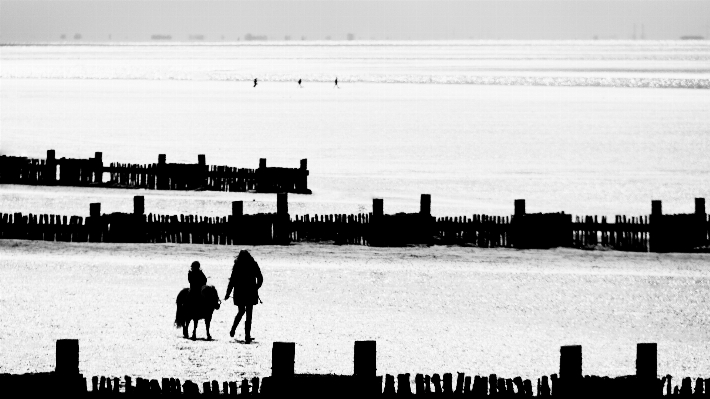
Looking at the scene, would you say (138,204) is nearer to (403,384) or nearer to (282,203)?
(282,203)

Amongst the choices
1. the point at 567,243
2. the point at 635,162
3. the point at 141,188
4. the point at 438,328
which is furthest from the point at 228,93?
the point at 438,328

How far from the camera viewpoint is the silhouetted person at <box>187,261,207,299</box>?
15273mm

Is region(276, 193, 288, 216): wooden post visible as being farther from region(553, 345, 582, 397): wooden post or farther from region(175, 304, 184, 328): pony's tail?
region(553, 345, 582, 397): wooden post

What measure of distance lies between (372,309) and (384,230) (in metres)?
6.56

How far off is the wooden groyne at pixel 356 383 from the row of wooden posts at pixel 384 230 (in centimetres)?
1358

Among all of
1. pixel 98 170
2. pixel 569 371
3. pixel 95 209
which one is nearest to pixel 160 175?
pixel 98 170

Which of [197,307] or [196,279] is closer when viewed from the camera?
[196,279]

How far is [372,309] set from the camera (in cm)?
1794

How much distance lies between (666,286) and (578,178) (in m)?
17.6

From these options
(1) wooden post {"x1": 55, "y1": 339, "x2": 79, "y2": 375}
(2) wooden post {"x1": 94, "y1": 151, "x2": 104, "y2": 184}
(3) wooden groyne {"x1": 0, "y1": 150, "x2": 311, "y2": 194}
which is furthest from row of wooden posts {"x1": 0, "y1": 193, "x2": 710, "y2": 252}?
(1) wooden post {"x1": 55, "y1": 339, "x2": 79, "y2": 375}

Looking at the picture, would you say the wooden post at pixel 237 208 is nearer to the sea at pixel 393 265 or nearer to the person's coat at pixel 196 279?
the sea at pixel 393 265

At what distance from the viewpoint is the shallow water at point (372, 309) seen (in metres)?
14.4

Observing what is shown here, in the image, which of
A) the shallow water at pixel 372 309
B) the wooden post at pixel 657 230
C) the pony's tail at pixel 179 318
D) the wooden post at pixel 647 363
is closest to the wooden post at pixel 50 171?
the shallow water at pixel 372 309

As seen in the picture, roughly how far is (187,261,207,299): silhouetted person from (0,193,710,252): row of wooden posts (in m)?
8.31
